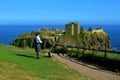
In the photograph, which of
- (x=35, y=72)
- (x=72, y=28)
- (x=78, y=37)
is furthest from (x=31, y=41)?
(x=35, y=72)

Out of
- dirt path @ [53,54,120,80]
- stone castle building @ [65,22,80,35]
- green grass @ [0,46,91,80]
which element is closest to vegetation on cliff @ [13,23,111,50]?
stone castle building @ [65,22,80,35]

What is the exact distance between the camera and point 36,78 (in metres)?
17.7

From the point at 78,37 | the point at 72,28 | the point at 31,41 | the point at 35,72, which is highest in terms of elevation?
the point at 72,28

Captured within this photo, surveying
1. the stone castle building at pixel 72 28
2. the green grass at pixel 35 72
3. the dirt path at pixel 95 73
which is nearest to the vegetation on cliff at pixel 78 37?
the stone castle building at pixel 72 28

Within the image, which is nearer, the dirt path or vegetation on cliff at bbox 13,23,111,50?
the dirt path

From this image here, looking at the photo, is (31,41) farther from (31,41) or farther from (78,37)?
(78,37)

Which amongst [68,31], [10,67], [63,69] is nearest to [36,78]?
[10,67]

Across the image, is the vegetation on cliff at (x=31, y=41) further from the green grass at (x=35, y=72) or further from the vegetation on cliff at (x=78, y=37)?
the green grass at (x=35, y=72)

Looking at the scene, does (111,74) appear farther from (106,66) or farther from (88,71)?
(106,66)

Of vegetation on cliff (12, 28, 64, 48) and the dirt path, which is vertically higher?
vegetation on cliff (12, 28, 64, 48)

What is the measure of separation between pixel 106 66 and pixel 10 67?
831cm

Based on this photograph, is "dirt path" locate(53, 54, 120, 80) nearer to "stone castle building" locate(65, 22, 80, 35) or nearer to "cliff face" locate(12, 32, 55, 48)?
"cliff face" locate(12, 32, 55, 48)

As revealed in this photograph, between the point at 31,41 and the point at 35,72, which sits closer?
the point at 35,72

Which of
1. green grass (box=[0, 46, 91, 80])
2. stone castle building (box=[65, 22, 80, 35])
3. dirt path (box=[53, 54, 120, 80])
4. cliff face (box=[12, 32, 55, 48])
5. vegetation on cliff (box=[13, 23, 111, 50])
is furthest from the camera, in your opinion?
stone castle building (box=[65, 22, 80, 35])
